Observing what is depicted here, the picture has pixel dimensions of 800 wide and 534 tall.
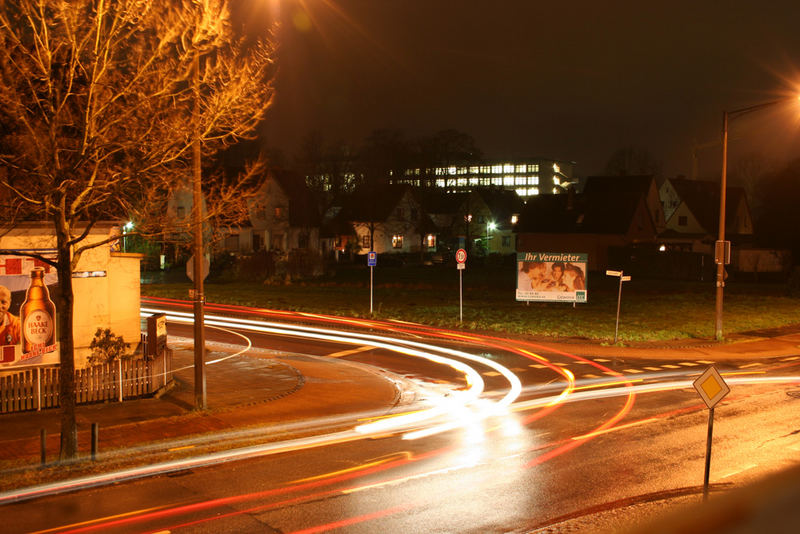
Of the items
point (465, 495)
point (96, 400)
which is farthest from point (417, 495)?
point (96, 400)

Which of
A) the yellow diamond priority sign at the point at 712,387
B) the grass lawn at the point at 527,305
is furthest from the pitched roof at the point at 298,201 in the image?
the yellow diamond priority sign at the point at 712,387

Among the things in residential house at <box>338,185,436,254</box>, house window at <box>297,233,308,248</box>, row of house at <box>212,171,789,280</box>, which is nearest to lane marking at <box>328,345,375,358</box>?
row of house at <box>212,171,789,280</box>

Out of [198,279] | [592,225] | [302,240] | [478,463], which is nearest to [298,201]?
[302,240]

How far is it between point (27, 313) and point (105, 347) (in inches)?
69.5

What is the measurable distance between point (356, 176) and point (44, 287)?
5367cm

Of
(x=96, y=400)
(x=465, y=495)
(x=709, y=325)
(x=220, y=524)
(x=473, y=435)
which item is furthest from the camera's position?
(x=709, y=325)

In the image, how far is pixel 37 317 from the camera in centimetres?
1440

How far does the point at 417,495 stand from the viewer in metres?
8.97

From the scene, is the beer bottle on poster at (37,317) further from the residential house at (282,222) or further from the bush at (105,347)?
the residential house at (282,222)

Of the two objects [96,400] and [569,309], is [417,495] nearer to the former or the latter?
[96,400]

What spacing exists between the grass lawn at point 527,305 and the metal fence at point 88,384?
14.6 meters

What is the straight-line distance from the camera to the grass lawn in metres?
26.8

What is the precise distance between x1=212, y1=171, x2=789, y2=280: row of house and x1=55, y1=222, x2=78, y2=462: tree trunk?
43.3 m

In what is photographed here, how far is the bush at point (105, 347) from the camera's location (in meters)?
14.6
